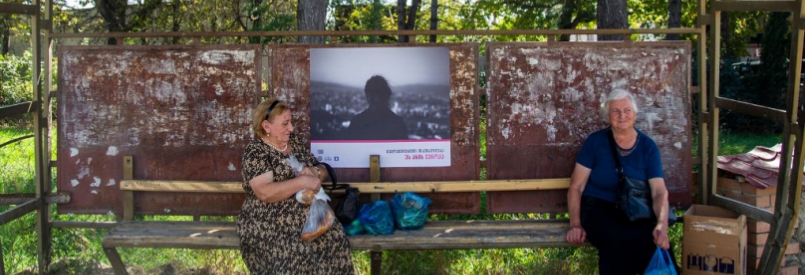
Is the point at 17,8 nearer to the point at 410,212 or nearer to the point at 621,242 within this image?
the point at 410,212

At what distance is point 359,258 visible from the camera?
595 centimetres

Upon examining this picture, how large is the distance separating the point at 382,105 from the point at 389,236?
99 cm

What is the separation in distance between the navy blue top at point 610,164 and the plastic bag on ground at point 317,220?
5.73ft

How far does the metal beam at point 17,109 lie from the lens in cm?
484

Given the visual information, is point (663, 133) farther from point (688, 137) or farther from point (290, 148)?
point (290, 148)

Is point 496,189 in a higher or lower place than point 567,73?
lower

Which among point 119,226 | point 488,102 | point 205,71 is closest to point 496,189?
point 488,102

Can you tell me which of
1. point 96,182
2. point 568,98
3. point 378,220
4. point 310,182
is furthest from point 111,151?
point 568,98

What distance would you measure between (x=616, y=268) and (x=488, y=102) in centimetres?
147

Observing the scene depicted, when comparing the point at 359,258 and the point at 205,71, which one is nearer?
the point at 205,71

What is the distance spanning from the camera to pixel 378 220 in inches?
193

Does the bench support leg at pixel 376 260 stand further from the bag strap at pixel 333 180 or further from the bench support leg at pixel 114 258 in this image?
the bench support leg at pixel 114 258

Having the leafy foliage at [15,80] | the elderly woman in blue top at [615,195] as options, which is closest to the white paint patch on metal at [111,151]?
the elderly woman in blue top at [615,195]

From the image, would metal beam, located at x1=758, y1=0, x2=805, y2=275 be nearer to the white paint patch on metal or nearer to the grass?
the grass
